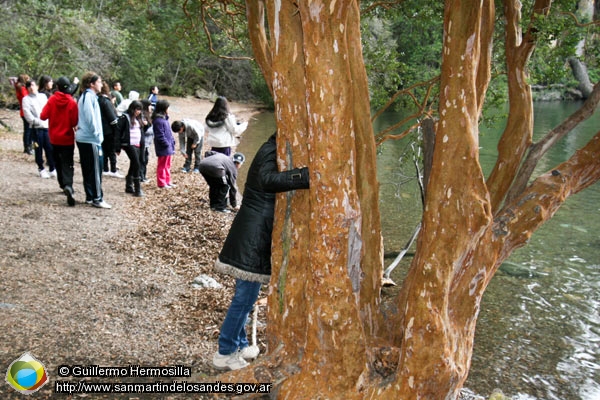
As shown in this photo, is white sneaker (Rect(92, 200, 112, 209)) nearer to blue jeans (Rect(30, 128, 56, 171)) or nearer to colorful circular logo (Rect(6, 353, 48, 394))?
blue jeans (Rect(30, 128, 56, 171))

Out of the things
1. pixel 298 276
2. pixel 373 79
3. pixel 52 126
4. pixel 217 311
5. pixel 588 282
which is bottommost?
pixel 588 282

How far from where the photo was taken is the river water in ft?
19.2

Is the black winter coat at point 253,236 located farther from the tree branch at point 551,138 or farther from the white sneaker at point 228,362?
the tree branch at point 551,138

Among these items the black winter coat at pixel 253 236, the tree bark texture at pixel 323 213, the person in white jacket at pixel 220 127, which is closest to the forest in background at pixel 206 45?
the person in white jacket at pixel 220 127

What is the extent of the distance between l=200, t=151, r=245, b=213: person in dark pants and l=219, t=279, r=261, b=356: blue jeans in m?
4.94

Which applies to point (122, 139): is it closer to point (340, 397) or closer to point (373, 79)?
point (373, 79)

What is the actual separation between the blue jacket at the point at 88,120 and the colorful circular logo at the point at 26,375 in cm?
468

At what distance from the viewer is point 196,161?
13.4 meters

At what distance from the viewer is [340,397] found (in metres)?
3.54

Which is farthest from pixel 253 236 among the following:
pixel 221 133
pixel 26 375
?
pixel 221 133

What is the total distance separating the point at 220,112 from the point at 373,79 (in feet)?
9.86

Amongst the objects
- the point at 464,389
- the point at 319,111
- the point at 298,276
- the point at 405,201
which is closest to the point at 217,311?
the point at 298,276

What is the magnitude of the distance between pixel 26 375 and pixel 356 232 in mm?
2595

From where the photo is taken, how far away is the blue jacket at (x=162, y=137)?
10414mm
